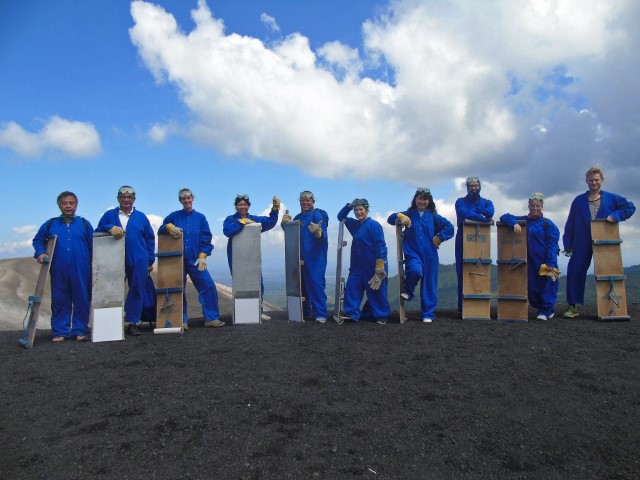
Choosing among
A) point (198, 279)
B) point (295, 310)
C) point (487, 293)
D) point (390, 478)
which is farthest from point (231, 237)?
point (390, 478)

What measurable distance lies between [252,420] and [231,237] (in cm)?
523

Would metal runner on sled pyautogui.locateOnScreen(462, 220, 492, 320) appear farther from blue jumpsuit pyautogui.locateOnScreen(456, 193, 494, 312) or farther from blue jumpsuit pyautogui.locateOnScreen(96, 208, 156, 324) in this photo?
blue jumpsuit pyautogui.locateOnScreen(96, 208, 156, 324)

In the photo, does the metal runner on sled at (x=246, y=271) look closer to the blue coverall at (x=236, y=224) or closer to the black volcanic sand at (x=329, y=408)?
the blue coverall at (x=236, y=224)

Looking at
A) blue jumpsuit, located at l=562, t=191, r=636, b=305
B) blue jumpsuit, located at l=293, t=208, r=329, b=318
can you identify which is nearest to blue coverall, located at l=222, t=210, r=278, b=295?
blue jumpsuit, located at l=293, t=208, r=329, b=318

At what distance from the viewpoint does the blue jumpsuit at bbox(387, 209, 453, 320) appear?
28.3 ft

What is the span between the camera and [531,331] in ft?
23.9

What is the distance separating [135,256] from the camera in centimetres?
803

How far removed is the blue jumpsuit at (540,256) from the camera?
8617mm

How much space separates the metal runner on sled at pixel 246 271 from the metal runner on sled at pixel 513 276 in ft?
15.3

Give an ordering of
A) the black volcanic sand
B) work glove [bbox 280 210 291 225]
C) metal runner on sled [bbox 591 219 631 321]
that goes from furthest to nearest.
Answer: work glove [bbox 280 210 291 225], metal runner on sled [bbox 591 219 631 321], the black volcanic sand

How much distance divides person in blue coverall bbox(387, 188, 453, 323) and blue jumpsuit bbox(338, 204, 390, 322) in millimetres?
415

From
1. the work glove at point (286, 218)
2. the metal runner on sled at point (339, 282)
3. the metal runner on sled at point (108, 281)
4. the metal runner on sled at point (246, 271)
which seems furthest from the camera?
the work glove at point (286, 218)

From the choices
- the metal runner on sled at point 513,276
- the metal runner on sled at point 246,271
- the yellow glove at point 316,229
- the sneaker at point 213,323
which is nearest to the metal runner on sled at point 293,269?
the yellow glove at point 316,229

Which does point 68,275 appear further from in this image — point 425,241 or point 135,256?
point 425,241
